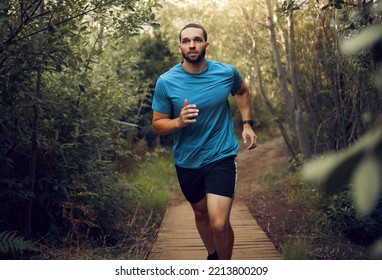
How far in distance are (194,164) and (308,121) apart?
5198 millimetres

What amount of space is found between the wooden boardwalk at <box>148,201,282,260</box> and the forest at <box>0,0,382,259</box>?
198 mm

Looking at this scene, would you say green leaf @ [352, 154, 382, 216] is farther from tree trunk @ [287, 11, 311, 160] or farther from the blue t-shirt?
tree trunk @ [287, 11, 311, 160]

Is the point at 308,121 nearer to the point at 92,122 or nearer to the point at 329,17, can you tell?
the point at 329,17

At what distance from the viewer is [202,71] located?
13.9 ft

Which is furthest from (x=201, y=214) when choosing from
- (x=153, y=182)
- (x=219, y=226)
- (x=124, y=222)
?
(x=153, y=182)

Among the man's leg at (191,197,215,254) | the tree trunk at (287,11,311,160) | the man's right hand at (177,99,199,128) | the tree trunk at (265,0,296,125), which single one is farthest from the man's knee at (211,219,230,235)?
the tree trunk at (265,0,296,125)

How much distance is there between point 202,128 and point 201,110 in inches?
5.4

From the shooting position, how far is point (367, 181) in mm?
703

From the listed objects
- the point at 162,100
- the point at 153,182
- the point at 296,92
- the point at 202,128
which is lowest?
the point at 153,182

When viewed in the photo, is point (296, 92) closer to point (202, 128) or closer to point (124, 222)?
point (124, 222)

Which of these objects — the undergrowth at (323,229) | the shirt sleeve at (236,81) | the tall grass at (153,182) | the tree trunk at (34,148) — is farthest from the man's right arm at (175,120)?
the tall grass at (153,182)

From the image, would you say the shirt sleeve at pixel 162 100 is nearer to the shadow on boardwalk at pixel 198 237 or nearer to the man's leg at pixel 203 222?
the man's leg at pixel 203 222

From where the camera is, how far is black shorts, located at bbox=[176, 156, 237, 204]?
3.96 m

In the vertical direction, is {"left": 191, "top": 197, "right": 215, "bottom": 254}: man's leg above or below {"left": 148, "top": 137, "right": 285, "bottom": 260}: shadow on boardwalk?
above
